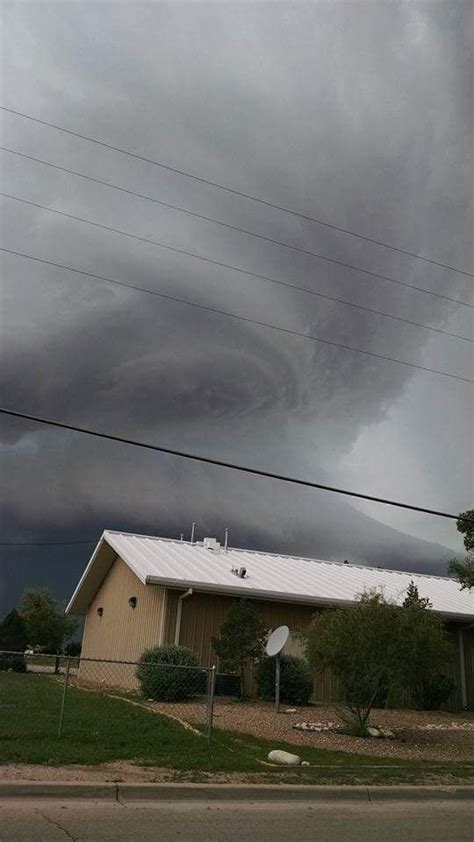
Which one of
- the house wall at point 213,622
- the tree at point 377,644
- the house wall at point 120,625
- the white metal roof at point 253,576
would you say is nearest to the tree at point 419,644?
the tree at point 377,644

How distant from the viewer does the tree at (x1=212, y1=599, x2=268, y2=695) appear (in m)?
17.8

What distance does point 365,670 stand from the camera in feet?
43.8

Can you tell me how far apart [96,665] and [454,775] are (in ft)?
62.8

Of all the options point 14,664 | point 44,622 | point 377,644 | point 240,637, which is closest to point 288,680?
point 240,637

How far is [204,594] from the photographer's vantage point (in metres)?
Result: 20.3

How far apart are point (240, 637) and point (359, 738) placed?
16.8ft

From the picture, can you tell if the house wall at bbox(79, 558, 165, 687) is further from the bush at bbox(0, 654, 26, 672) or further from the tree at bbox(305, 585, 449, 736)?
the tree at bbox(305, 585, 449, 736)

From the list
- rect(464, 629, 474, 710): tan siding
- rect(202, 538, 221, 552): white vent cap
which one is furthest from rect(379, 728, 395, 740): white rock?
rect(202, 538, 221, 552): white vent cap

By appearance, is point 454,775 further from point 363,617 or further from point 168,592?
point 168,592

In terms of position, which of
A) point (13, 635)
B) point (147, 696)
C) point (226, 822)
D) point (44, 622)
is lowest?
point (226, 822)

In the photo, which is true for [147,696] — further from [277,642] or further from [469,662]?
[469,662]

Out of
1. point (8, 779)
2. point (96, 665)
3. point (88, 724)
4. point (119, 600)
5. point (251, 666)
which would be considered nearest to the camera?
point (8, 779)

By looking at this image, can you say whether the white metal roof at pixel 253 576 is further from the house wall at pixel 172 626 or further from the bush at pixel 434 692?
the bush at pixel 434 692

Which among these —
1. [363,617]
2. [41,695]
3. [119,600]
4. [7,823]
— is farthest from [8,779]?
[119,600]
